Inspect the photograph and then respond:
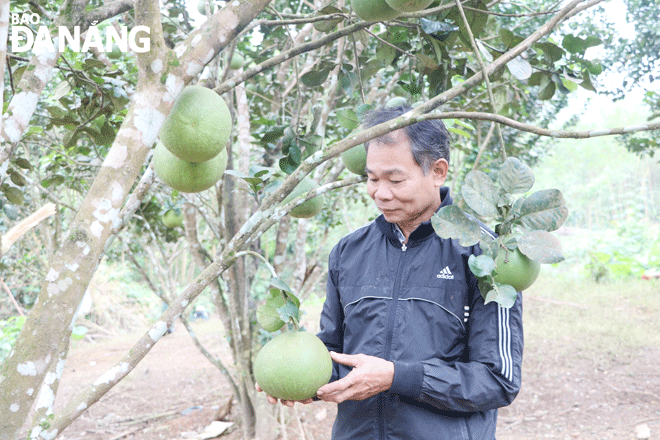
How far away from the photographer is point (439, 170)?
5.03ft

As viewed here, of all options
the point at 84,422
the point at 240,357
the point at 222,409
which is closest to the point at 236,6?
the point at 240,357

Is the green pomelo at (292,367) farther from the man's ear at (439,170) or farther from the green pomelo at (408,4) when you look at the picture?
the green pomelo at (408,4)

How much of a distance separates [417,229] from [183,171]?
664mm

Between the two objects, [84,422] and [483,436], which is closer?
[483,436]

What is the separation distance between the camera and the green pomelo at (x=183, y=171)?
48.0 inches

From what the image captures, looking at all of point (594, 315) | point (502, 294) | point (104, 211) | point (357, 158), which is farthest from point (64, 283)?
Result: point (594, 315)

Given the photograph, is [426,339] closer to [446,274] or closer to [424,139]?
[446,274]

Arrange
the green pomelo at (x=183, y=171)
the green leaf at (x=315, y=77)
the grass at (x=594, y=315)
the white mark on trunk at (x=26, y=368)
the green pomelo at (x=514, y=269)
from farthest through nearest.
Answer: the grass at (x=594, y=315), the green leaf at (x=315, y=77), the green pomelo at (x=183, y=171), the green pomelo at (x=514, y=269), the white mark on trunk at (x=26, y=368)

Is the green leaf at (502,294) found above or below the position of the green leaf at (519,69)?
below

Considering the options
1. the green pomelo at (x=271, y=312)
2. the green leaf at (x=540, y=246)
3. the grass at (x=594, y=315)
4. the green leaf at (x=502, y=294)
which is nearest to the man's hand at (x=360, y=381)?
the green pomelo at (x=271, y=312)

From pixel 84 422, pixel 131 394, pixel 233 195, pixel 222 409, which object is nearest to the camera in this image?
pixel 233 195

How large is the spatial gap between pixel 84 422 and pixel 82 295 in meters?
3.79

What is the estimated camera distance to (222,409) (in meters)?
3.76

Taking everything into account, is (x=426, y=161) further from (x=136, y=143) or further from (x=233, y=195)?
(x=233, y=195)
